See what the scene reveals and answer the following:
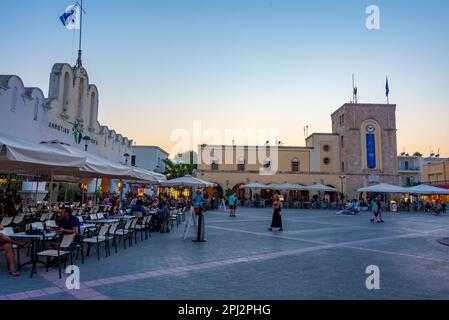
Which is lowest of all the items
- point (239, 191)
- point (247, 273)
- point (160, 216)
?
point (247, 273)

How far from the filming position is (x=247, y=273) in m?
6.42

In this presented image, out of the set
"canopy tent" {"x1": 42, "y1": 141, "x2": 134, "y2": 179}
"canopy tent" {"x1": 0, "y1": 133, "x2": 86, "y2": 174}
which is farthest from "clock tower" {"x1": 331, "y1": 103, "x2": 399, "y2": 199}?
"canopy tent" {"x1": 0, "y1": 133, "x2": 86, "y2": 174}

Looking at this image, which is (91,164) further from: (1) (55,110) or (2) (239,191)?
(2) (239,191)

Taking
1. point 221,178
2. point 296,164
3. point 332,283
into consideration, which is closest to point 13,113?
point 332,283

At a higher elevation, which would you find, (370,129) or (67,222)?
(370,129)

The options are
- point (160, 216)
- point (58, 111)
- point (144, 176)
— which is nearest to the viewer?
point (160, 216)

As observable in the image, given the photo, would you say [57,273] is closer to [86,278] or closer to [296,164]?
[86,278]

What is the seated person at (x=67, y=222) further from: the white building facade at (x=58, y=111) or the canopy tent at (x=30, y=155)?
the white building facade at (x=58, y=111)

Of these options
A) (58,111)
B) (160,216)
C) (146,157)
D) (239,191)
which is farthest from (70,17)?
(146,157)

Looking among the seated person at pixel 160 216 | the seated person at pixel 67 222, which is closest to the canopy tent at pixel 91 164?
the seated person at pixel 67 222

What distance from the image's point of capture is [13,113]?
15461mm

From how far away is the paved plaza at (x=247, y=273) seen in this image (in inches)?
200

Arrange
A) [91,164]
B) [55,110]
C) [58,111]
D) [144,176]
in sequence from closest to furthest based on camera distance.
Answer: [91,164] → [144,176] → [55,110] → [58,111]

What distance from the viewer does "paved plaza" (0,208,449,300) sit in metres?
5.07
